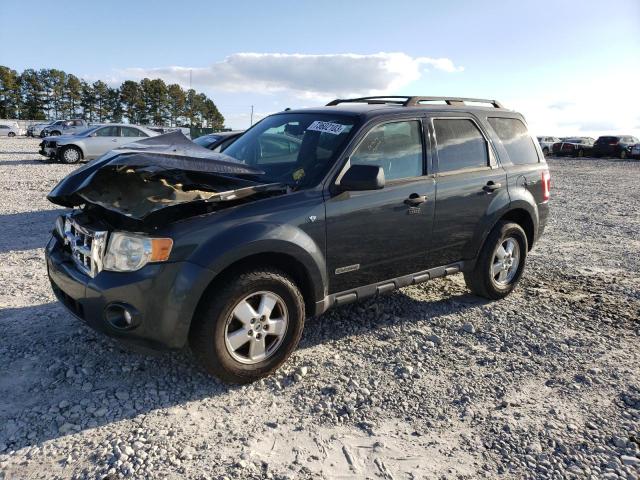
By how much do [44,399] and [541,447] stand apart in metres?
3.04

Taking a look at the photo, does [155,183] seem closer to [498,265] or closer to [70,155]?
[498,265]

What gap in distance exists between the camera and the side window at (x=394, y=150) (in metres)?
4.10

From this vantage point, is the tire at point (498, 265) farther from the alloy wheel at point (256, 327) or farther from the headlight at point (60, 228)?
the headlight at point (60, 228)

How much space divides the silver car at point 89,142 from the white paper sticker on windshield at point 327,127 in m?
15.5

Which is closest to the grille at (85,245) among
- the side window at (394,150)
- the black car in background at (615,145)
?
the side window at (394,150)

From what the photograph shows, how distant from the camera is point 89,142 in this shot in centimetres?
1889

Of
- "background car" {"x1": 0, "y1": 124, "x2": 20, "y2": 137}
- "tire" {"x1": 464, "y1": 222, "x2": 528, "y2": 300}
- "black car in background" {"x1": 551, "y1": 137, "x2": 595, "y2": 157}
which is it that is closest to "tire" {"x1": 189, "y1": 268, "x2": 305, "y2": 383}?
"tire" {"x1": 464, "y1": 222, "x2": 528, "y2": 300}

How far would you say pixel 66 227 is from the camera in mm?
3861

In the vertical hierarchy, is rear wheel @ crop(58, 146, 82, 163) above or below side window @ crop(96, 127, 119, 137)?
below

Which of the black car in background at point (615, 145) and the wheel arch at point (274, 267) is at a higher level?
the black car in background at point (615, 145)

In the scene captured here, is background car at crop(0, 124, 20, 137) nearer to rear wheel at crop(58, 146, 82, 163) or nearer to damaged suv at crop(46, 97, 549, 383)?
rear wheel at crop(58, 146, 82, 163)

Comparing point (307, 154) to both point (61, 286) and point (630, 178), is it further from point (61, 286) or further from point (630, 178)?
point (630, 178)

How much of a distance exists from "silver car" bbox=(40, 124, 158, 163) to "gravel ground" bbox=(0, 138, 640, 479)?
14.7m

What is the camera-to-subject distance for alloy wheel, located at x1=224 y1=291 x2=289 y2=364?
343 centimetres
